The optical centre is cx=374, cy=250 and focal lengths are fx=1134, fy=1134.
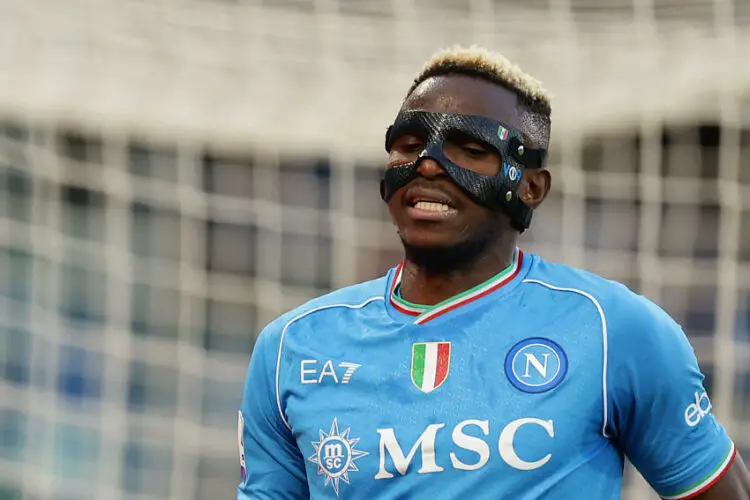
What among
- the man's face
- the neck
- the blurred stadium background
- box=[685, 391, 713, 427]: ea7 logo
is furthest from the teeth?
the blurred stadium background

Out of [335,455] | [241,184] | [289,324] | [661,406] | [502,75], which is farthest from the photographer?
[241,184]

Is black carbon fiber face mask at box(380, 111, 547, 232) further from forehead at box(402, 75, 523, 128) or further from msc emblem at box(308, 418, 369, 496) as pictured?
msc emblem at box(308, 418, 369, 496)

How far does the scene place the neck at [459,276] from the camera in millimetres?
1955

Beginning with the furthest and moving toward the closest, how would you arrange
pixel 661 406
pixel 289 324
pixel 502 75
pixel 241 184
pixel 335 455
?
1. pixel 241 184
2. pixel 289 324
3. pixel 502 75
4. pixel 335 455
5. pixel 661 406

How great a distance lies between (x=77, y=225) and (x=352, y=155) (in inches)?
98.0

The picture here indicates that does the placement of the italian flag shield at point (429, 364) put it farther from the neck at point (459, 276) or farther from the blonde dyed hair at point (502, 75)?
the blonde dyed hair at point (502, 75)

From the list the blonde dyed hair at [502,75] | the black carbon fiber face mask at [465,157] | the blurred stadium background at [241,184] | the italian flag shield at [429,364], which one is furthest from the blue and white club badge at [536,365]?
the blurred stadium background at [241,184]

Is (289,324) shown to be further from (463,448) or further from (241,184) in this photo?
(241,184)

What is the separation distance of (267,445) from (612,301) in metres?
0.66

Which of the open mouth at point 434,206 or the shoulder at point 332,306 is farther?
the shoulder at point 332,306

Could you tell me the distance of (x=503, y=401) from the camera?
1.80m

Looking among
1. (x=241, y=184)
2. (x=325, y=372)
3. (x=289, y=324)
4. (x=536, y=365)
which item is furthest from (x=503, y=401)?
(x=241, y=184)

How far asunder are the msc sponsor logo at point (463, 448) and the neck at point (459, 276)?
0.86ft

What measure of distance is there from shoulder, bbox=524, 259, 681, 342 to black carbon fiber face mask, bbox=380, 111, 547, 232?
5.2 inches
